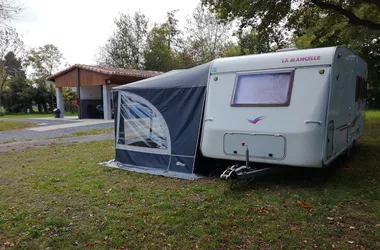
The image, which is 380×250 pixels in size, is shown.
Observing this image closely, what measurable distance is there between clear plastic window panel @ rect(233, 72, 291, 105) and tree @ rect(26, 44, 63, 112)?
1218 inches

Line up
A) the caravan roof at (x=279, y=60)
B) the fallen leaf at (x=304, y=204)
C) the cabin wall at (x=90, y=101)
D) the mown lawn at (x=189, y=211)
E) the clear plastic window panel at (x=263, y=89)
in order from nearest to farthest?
the mown lawn at (x=189, y=211)
the fallen leaf at (x=304, y=204)
the caravan roof at (x=279, y=60)
the clear plastic window panel at (x=263, y=89)
the cabin wall at (x=90, y=101)

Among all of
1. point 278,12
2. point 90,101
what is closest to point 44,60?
point 90,101

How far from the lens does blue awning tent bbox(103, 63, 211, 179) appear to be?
5797mm

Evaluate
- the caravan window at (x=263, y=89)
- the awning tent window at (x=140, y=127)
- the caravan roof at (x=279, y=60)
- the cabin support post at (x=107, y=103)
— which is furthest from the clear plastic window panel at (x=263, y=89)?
the cabin support post at (x=107, y=103)

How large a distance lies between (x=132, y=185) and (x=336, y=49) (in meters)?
3.95

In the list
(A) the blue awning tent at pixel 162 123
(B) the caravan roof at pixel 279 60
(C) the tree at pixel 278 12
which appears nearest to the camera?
(B) the caravan roof at pixel 279 60

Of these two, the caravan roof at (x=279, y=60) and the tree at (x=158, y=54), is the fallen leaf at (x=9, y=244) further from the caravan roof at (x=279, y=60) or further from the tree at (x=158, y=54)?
the tree at (x=158, y=54)

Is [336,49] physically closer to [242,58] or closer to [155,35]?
[242,58]

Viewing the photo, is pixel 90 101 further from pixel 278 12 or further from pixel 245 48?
pixel 245 48

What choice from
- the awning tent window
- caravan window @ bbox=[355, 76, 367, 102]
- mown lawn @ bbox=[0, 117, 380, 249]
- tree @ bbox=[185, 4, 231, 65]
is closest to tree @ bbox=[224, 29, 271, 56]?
tree @ bbox=[185, 4, 231, 65]

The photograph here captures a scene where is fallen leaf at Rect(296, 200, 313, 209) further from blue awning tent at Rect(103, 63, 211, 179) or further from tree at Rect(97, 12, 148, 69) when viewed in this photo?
tree at Rect(97, 12, 148, 69)

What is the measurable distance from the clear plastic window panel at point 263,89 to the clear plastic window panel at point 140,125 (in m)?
1.76

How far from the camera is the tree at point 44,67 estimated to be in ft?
106

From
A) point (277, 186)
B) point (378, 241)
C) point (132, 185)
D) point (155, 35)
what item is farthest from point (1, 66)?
point (378, 241)
